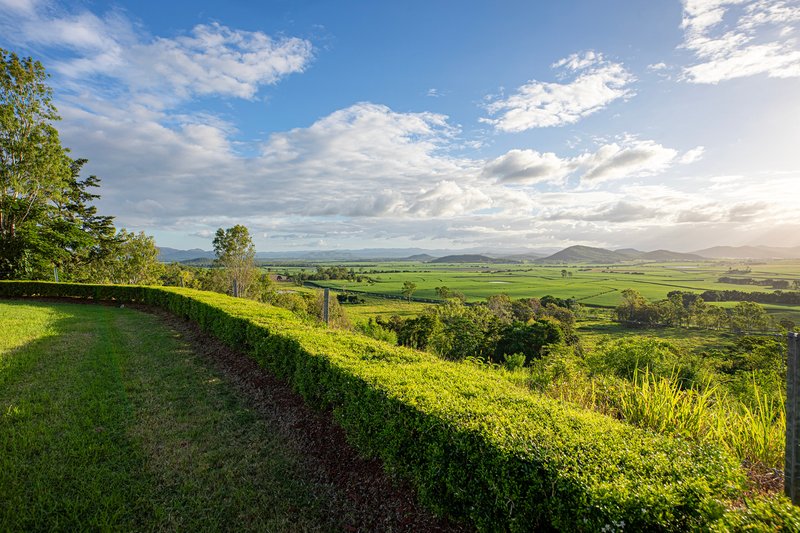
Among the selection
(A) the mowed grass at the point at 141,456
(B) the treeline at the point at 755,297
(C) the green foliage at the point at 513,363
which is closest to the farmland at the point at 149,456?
(A) the mowed grass at the point at 141,456

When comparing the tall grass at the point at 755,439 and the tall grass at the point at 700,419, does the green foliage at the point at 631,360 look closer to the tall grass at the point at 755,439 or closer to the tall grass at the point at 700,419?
the tall grass at the point at 700,419

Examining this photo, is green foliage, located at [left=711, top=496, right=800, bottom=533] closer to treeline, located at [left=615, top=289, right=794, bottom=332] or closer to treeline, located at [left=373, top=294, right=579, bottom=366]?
treeline, located at [left=373, top=294, right=579, bottom=366]

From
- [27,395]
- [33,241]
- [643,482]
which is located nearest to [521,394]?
[643,482]

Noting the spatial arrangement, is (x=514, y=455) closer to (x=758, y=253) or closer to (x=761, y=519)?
(x=761, y=519)

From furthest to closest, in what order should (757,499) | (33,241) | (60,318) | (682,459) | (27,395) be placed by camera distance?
(33,241) < (60,318) < (27,395) < (682,459) < (757,499)

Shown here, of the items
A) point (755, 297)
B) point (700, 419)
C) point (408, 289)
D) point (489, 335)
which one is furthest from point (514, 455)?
point (408, 289)

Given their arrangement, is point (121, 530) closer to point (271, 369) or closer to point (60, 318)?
point (271, 369)

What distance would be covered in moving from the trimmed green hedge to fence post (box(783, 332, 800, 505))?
446 millimetres

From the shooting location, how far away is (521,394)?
12.9ft

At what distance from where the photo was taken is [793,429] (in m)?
2.68

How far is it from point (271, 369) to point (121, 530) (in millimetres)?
3574

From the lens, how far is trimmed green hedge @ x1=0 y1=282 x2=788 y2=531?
2096mm

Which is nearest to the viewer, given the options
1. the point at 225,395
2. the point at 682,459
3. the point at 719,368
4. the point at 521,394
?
the point at 682,459

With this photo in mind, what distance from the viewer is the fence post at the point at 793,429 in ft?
8.68
